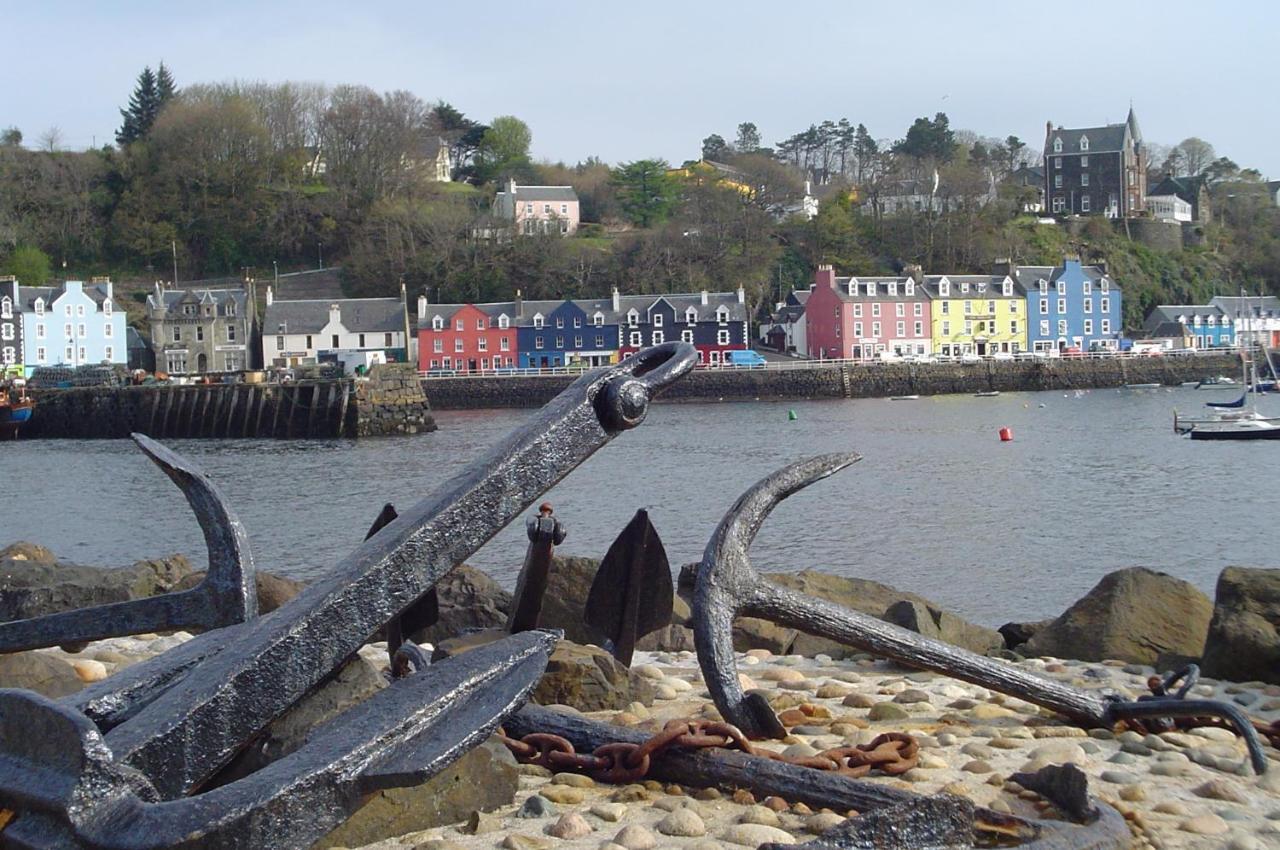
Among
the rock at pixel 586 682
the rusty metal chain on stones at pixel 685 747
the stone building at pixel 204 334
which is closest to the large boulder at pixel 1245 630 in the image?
the rusty metal chain on stones at pixel 685 747

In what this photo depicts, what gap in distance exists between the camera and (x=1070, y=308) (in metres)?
88.8

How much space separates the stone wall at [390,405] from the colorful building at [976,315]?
38538 millimetres

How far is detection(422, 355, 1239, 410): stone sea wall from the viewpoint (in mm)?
72625

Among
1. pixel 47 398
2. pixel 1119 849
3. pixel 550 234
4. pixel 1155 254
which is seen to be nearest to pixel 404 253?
pixel 550 234

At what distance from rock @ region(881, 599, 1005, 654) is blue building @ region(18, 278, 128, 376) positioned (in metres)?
74.0

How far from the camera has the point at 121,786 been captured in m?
3.58

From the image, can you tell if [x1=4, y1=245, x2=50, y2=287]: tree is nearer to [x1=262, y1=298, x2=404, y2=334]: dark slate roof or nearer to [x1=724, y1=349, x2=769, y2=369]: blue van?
[x1=262, y1=298, x2=404, y2=334]: dark slate roof

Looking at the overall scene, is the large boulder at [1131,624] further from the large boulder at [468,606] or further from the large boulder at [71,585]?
the large boulder at [71,585]

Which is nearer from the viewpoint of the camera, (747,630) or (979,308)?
(747,630)

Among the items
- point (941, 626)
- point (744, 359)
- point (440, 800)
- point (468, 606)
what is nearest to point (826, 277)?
point (744, 359)

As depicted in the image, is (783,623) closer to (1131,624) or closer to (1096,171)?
(1131,624)

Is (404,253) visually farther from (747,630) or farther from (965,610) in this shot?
(747,630)

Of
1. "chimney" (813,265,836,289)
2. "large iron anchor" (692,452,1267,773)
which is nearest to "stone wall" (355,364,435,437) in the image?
"chimney" (813,265,836,289)

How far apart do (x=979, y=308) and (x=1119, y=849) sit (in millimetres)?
84693
